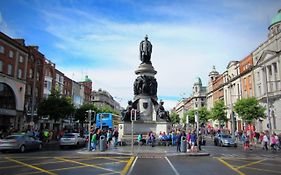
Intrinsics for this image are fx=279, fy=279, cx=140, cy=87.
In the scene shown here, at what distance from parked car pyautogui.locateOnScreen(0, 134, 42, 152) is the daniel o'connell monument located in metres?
9.62

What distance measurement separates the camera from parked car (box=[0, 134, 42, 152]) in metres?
23.0

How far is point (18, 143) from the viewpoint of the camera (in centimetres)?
2336

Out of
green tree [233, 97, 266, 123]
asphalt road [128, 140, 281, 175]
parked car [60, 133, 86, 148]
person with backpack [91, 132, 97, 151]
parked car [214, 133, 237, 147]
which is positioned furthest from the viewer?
green tree [233, 97, 266, 123]

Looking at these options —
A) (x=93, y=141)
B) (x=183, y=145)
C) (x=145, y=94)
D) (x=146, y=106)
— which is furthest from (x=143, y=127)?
(x=183, y=145)

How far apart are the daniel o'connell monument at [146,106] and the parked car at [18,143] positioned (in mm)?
9620

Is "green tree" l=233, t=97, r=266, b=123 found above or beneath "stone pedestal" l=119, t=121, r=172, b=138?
above

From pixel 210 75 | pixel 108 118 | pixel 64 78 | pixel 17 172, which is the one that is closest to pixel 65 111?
pixel 108 118

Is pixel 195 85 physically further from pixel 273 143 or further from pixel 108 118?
pixel 273 143

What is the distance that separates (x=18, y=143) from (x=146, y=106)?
1391 cm

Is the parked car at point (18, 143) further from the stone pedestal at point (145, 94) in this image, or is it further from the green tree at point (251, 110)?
the green tree at point (251, 110)

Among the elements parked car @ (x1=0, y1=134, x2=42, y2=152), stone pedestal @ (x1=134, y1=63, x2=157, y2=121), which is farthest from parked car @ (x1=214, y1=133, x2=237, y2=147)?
parked car @ (x1=0, y1=134, x2=42, y2=152)

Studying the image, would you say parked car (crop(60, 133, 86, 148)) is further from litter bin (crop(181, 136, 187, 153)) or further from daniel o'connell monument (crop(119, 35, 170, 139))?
litter bin (crop(181, 136, 187, 153))

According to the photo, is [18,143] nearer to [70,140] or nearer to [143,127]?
[70,140]

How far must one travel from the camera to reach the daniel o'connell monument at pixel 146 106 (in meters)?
30.7
